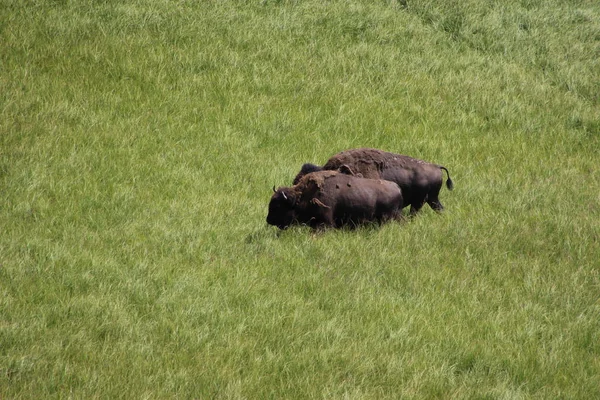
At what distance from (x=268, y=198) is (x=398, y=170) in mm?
1589

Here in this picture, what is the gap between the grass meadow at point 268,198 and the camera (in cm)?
647

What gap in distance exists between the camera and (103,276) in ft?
25.1

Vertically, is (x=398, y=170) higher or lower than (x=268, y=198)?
higher

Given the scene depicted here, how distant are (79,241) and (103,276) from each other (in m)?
0.96

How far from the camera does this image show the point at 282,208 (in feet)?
30.3

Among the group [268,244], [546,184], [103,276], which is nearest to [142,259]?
[103,276]

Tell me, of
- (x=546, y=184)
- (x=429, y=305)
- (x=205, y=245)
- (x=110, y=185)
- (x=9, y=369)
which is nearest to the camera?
(x=9, y=369)

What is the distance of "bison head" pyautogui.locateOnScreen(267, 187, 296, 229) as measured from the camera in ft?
30.2

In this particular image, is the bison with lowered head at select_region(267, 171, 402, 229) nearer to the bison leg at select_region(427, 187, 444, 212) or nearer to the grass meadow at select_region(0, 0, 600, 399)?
the grass meadow at select_region(0, 0, 600, 399)

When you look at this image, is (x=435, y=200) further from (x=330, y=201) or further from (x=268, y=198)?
(x=268, y=198)

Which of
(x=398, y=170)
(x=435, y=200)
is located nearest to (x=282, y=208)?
(x=398, y=170)

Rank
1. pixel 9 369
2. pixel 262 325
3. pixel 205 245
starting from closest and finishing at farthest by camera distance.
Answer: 1. pixel 9 369
2. pixel 262 325
3. pixel 205 245

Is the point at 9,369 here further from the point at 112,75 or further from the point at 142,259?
the point at 112,75

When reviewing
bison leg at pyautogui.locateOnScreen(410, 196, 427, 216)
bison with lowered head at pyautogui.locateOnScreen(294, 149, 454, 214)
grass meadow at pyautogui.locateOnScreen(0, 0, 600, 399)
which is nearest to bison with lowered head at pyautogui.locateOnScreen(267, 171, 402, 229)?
grass meadow at pyautogui.locateOnScreen(0, 0, 600, 399)
